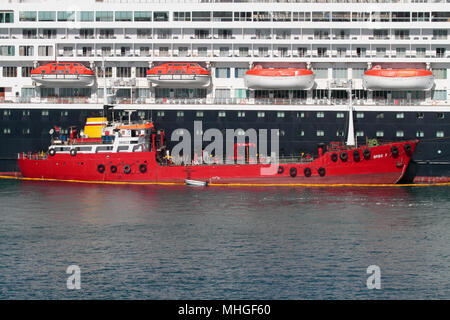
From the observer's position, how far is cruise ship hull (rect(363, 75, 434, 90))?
57688mm

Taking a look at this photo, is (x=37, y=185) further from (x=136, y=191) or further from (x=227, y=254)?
(x=227, y=254)

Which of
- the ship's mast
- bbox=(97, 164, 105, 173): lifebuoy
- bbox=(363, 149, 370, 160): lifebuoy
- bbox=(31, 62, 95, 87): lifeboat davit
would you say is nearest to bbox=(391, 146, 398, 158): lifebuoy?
bbox=(363, 149, 370, 160): lifebuoy

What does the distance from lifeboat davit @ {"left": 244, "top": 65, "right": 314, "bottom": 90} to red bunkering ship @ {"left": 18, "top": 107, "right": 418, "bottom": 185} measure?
4.92 m

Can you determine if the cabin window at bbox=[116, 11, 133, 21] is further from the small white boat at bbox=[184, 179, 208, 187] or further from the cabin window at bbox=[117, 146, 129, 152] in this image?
the small white boat at bbox=[184, 179, 208, 187]

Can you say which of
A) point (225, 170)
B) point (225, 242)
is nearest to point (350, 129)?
point (225, 170)

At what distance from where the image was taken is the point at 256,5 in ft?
199

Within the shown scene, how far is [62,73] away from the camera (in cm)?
6009

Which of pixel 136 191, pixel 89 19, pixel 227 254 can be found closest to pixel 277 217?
pixel 227 254

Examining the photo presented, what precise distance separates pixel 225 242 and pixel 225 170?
18141 millimetres

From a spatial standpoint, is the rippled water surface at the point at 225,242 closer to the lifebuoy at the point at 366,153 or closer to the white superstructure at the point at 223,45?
the lifebuoy at the point at 366,153

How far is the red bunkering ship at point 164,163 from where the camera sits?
55.7 meters

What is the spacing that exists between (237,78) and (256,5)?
18.6 ft

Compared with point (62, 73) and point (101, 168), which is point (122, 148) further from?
point (62, 73)

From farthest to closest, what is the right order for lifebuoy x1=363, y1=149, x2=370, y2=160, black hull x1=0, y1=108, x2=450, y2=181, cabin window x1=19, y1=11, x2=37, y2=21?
cabin window x1=19, y1=11, x2=37, y2=21 < black hull x1=0, y1=108, x2=450, y2=181 < lifebuoy x1=363, y1=149, x2=370, y2=160
